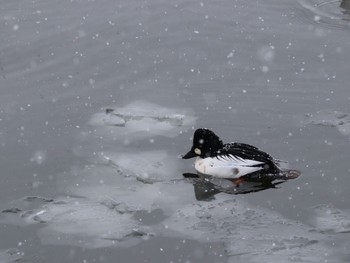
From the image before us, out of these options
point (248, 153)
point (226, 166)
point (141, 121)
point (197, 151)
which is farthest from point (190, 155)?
point (141, 121)

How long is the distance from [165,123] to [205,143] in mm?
1434

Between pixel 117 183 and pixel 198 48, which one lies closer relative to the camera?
pixel 117 183

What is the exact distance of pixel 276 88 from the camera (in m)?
12.5

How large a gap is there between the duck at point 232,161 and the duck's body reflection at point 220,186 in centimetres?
5

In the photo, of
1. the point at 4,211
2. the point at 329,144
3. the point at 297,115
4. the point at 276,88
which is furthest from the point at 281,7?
the point at 4,211

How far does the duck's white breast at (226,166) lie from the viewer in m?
10.0

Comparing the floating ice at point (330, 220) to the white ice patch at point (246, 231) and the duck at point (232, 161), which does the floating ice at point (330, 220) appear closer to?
the white ice patch at point (246, 231)

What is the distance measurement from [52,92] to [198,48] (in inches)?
116

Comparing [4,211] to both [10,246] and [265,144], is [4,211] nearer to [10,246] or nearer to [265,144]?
[10,246]

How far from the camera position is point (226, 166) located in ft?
33.3

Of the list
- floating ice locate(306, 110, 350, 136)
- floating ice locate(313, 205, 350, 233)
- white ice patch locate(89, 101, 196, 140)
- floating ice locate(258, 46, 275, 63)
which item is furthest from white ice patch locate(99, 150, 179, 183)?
floating ice locate(258, 46, 275, 63)

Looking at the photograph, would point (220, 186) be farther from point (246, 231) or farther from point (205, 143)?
point (246, 231)

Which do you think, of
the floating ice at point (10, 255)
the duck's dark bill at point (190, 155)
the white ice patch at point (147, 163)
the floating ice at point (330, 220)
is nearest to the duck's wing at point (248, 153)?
the duck's dark bill at point (190, 155)

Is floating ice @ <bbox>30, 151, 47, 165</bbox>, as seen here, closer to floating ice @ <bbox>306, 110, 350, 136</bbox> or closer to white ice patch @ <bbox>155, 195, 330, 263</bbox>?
white ice patch @ <bbox>155, 195, 330, 263</bbox>
